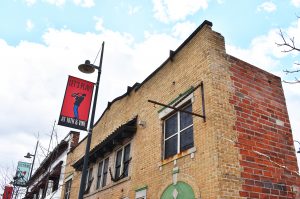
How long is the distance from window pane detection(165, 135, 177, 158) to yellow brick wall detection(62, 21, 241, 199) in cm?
24

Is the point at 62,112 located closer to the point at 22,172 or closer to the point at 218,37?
the point at 218,37

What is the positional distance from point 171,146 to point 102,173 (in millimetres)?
5861

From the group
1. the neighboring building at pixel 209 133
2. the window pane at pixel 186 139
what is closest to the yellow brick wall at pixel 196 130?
the neighboring building at pixel 209 133

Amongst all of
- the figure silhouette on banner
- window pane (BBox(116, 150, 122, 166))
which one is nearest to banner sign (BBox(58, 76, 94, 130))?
the figure silhouette on banner

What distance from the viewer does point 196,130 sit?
874 cm

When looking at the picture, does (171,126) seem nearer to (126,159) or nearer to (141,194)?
(141,194)

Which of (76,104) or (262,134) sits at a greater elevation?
(76,104)

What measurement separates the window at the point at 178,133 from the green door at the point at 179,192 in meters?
1.07

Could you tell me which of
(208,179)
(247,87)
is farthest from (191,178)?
(247,87)

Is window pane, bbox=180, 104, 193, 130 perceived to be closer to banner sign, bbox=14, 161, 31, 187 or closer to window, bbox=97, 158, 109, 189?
window, bbox=97, 158, 109, 189

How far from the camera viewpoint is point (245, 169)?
7.92 meters

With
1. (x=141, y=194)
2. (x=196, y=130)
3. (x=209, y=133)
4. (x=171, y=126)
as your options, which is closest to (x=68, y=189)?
(x=141, y=194)

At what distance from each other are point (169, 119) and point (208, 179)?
325cm

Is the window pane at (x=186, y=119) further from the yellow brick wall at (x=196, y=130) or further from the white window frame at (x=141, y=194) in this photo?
the white window frame at (x=141, y=194)
